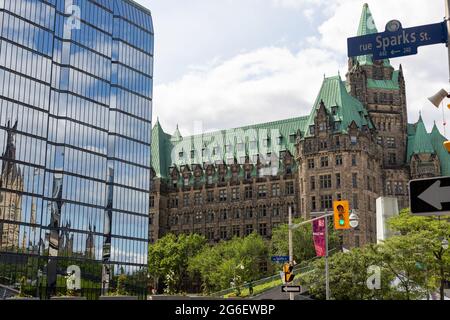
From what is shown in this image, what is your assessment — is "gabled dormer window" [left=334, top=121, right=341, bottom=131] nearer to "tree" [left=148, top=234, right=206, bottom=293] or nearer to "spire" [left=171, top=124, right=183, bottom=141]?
"tree" [left=148, top=234, right=206, bottom=293]

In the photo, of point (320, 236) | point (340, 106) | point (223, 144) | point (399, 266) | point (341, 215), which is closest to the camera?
point (341, 215)

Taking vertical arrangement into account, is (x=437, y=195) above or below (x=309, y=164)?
below

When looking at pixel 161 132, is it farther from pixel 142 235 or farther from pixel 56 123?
pixel 56 123

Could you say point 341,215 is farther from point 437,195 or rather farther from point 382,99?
point 382,99

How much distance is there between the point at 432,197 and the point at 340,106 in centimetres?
11253

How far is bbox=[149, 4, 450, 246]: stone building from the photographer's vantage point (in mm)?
116312

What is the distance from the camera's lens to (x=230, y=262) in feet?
344

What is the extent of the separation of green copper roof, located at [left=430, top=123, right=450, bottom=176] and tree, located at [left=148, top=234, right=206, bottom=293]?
50.2 m

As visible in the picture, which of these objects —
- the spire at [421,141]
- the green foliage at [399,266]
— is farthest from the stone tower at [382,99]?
the green foliage at [399,266]

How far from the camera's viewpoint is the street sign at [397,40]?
11562 millimetres

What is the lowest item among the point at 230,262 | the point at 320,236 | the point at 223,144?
the point at 320,236

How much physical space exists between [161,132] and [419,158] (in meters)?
66.3

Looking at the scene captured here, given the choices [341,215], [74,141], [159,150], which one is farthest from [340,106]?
[341,215]

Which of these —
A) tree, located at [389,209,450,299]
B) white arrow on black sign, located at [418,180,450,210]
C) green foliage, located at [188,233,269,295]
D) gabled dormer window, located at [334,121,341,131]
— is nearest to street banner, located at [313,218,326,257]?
tree, located at [389,209,450,299]
